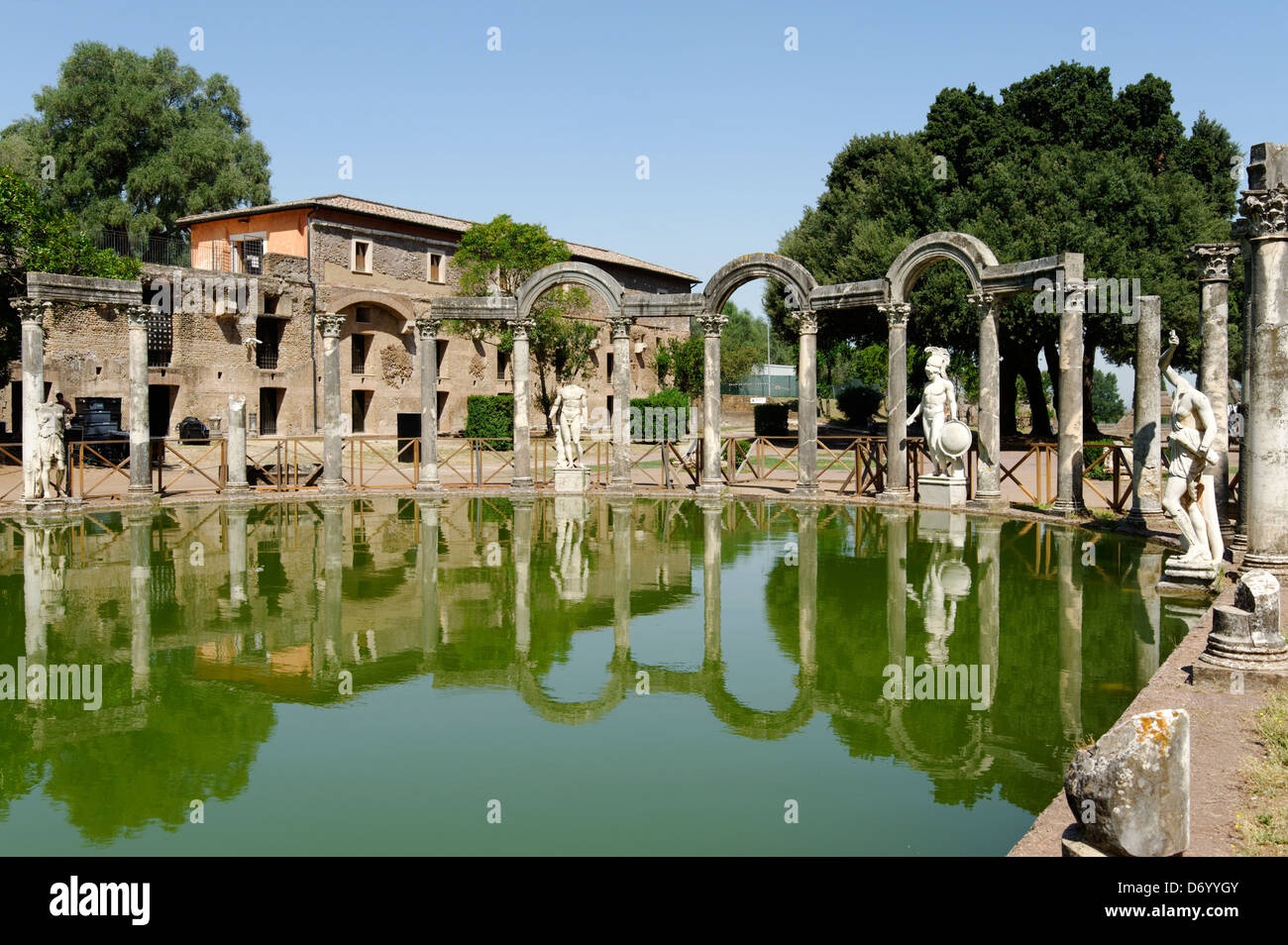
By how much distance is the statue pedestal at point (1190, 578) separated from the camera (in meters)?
11.0

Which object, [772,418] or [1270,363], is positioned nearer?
[1270,363]

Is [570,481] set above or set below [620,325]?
below

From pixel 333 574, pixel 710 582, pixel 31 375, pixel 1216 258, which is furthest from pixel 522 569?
pixel 31 375

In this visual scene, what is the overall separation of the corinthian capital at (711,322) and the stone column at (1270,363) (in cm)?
1216

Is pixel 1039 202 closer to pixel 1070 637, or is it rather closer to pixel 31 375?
pixel 1070 637

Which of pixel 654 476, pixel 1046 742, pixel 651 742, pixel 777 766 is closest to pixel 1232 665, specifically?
pixel 1046 742

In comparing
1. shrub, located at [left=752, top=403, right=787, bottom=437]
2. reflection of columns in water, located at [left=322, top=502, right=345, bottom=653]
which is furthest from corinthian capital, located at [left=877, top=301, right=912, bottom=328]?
shrub, located at [left=752, top=403, right=787, bottom=437]

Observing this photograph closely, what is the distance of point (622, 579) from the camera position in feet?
41.8

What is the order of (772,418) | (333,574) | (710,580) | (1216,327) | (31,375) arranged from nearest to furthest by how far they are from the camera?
(710,580) < (333,574) < (1216,327) < (31,375) < (772,418)

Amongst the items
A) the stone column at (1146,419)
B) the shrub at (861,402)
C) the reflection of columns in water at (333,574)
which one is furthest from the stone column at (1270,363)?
the shrub at (861,402)

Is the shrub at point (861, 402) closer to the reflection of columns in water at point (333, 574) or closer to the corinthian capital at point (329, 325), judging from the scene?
the corinthian capital at point (329, 325)

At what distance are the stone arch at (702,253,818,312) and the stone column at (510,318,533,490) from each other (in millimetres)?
4035

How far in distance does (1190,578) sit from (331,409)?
56.1ft

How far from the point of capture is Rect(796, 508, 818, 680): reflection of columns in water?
29.7 ft
